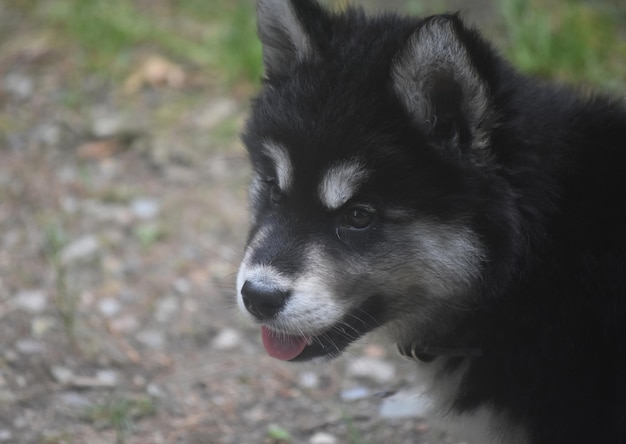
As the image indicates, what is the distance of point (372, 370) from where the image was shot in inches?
198

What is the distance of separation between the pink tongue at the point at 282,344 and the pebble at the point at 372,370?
1387mm

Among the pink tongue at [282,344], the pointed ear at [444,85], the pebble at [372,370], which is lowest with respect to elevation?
the pebble at [372,370]

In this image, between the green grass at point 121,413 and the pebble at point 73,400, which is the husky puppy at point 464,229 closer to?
the green grass at point 121,413

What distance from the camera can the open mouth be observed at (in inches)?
139

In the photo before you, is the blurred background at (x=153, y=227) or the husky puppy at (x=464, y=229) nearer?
the husky puppy at (x=464, y=229)

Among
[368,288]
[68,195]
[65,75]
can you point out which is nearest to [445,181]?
[368,288]

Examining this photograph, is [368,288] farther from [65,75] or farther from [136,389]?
[65,75]

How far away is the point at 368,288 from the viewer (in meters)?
3.47

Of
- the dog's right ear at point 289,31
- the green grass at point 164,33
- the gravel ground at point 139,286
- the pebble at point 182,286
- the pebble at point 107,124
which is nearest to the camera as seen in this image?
the dog's right ear at point 289,31

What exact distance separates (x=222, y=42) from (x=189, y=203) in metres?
1.78

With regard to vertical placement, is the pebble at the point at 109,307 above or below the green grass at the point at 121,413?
below

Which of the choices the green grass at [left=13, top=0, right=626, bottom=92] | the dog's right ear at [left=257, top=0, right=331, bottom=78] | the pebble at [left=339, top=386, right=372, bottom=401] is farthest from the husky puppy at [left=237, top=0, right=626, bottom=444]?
the green grass at [left=13, top=0, right=626, bottom=92]

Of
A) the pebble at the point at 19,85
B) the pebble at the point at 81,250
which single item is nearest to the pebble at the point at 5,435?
the pebble at the point at 81,250

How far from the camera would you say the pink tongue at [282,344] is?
11.9 ft
